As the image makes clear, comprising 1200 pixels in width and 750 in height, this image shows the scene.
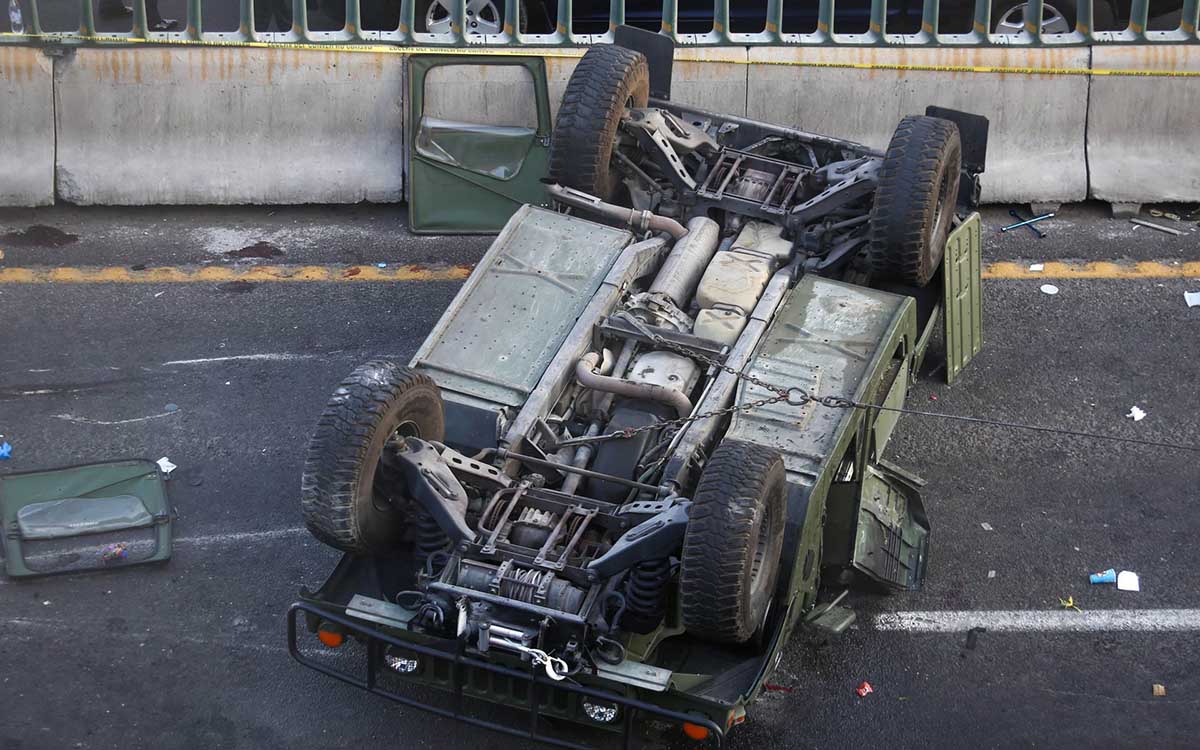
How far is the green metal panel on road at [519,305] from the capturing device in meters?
7.12

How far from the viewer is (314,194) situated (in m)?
10.3

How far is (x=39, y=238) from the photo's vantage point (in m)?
9.95

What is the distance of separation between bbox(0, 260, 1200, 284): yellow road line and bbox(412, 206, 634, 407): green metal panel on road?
5.96ft

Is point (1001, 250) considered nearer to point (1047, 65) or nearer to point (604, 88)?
point (1047, 65)

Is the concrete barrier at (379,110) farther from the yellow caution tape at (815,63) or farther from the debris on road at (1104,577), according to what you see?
the debris on road at (1104,577)

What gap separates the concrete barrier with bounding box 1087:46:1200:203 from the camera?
10.2 metres

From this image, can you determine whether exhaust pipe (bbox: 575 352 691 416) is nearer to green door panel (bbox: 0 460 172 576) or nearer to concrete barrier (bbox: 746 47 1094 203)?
green door panel (bbox: 0 460 172 576)

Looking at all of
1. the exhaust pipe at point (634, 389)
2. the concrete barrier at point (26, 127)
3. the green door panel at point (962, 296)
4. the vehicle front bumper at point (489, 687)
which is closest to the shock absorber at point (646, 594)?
the vehicle front bumper at point (489, 687)

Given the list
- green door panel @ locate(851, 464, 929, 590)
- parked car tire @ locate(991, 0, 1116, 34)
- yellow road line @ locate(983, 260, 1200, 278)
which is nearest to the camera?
green door panel @ locate(851, 464, 929, 590)

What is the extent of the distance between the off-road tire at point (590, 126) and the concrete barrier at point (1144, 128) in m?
3.68

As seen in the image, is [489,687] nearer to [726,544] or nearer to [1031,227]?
[726,544]

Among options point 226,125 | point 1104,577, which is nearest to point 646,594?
point 1104,577

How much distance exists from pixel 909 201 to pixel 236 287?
4317mm

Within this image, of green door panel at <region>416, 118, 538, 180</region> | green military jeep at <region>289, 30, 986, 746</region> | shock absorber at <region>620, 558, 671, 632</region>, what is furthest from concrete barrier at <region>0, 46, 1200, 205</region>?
shock absorber at <region>620, 558, 671, 632</region>
